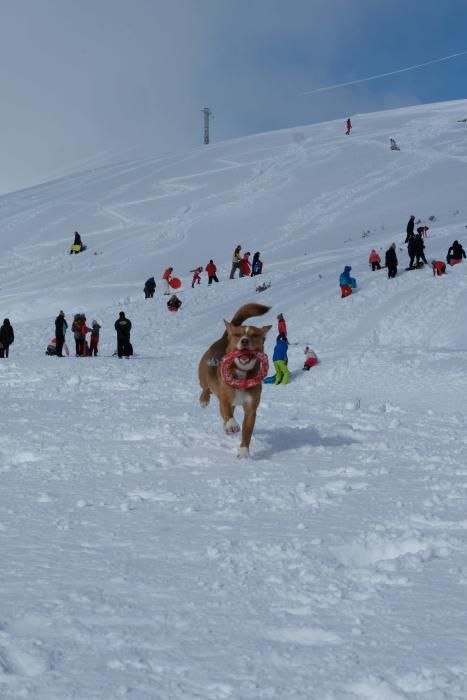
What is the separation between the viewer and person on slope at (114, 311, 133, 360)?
1948 cm

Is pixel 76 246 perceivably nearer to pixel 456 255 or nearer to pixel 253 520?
pixel 456 255

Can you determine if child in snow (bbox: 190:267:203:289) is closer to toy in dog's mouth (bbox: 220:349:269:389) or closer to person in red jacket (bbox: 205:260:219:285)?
person in red jacket (bbox: 205:260:219:285)

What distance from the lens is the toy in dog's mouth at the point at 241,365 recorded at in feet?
24.3

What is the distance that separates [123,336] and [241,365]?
12575 millimetres

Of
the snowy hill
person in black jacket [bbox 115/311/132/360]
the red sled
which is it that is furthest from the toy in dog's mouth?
the red sled

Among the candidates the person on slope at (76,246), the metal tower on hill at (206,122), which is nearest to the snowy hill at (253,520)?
the person on slope at (76,246)

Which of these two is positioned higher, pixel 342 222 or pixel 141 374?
pixel 342 222

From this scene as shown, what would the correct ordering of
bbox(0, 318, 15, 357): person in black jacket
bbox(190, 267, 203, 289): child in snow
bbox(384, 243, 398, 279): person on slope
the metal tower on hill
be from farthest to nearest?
the metal tower on hill
bbox(190, 267, 203, 289): child in snow
bbox(384, 243, 398, 279): person on slope
bbox(0, 318, 15, 357): person in black jacket

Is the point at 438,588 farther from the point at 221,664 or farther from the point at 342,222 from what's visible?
the point at 342,222

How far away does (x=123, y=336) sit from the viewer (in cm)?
1966

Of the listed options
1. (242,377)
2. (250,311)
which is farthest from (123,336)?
(242,377)

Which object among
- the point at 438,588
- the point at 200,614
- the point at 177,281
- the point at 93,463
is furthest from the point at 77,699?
the point at 177,281

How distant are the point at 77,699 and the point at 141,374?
41.9 ft

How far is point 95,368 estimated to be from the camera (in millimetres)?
15789
